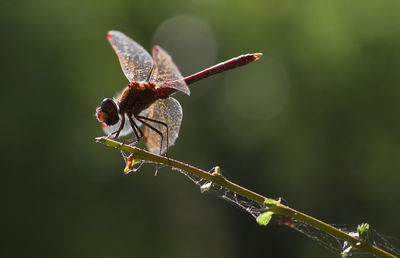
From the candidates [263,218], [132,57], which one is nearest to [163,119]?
[132,57]

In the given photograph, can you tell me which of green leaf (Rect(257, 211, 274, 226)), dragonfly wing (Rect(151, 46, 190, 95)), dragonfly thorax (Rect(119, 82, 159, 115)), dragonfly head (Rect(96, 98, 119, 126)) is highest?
dragonfly wing (Rect(151, 46, 190, 95))

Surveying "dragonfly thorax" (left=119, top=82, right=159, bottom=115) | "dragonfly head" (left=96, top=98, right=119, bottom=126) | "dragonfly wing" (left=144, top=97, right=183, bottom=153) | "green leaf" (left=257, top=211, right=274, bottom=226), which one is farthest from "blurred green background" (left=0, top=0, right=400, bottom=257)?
"green leaf" (left=257, top=211, right=274, bottom=226)

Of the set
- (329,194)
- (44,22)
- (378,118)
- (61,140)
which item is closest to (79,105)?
(61,140)

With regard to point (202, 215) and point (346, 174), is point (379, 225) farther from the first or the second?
point (202, 215)

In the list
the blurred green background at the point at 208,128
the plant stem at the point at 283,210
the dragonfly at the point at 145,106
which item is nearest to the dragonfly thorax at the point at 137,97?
the dragonfly at the point at 145,106

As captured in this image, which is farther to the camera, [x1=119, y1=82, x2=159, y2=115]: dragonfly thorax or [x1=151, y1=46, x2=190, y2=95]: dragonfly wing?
[x1=119, y1=82, x2=159, y2=115]: dragonfly thorax

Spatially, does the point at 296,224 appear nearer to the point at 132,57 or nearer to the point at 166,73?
the point at 166,73

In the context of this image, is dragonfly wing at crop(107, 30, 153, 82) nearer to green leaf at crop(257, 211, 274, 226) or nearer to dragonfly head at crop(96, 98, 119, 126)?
dragonfly head at crop(96, 98, 119, 126)

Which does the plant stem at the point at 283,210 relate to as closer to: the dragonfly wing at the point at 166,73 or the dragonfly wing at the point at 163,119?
the dragonfly wing at the point at 166,73
